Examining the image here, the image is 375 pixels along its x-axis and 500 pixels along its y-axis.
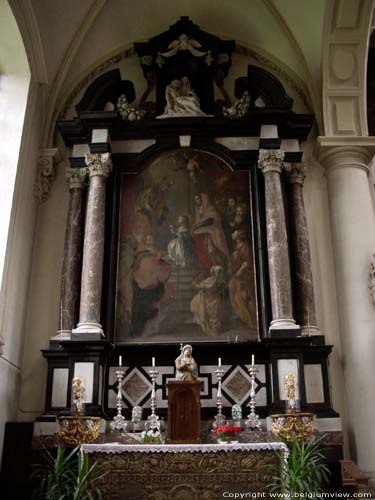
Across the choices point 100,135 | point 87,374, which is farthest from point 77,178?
point 87,374

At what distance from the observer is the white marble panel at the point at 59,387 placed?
8344 millimetres

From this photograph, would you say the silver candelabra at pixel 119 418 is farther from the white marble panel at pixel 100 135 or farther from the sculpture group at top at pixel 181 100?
the sculpture group at top at pixel 181 100

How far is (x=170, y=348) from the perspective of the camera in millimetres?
Result: 8617

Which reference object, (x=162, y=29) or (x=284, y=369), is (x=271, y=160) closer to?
(x=284, y=369)

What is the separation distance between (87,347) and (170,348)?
1.16m

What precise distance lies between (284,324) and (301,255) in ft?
4.23

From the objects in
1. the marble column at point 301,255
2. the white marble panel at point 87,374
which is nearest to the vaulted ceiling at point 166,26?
the marble column at point 301,255

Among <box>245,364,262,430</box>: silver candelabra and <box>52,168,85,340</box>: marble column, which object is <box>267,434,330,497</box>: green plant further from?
<box>52,168,85,340</box>: marble column

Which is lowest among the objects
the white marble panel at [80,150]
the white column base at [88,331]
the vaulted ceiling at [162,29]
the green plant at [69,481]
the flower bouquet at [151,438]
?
the green plant at [69,481]

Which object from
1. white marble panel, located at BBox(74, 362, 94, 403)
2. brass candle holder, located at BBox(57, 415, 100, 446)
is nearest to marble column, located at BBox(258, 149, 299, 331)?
white marble panel, located at BBox(74, 362, 94, 403)

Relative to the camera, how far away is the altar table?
259 inches

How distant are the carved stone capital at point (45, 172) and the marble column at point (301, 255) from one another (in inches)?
149

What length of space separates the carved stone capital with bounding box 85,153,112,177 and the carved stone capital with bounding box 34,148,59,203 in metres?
0.71

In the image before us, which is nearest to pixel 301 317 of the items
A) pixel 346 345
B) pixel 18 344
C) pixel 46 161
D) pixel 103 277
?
pixel 346 345
